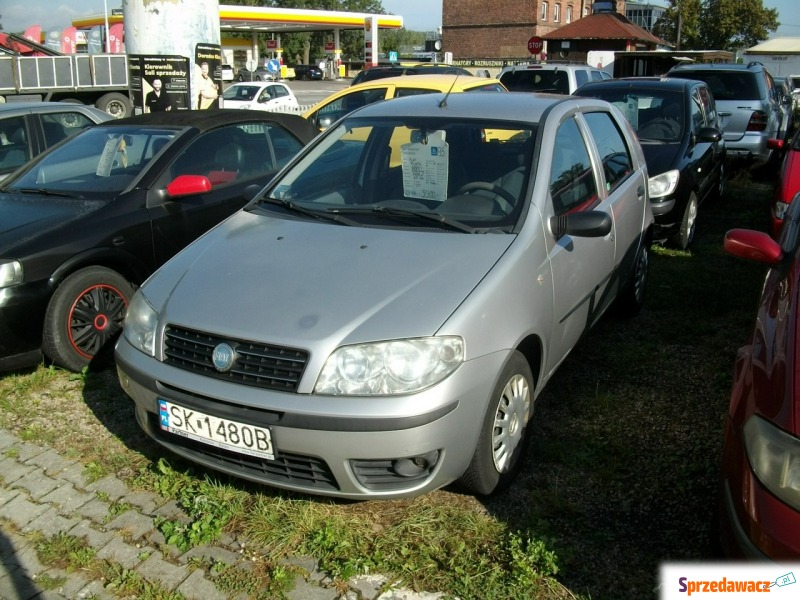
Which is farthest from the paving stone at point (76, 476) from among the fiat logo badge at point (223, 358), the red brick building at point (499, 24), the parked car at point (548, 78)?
the red brick building at point (499, 24)

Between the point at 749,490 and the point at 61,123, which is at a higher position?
the point at 61,123

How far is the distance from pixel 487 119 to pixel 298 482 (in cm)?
222

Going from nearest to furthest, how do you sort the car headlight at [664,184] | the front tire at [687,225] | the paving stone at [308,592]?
the paving stone at [308,592] < the car headlight at [664,184] < the front tire at [687,225]

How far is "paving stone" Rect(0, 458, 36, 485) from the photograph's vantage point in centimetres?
364

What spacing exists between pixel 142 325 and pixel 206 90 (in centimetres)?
605

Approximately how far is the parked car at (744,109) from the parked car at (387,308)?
8324mm

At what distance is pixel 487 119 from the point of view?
13.5ft

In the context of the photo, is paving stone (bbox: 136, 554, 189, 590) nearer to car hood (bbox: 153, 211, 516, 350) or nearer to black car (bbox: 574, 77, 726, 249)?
car hood (bbox: 153, 211, 516, 350)

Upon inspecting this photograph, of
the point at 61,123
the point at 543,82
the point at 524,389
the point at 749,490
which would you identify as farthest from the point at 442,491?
the point at 543,82

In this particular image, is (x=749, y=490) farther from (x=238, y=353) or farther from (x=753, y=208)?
(x=753, y=208)

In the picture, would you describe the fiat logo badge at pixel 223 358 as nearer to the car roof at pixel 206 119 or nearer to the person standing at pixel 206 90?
the car roof at pixel 206 119

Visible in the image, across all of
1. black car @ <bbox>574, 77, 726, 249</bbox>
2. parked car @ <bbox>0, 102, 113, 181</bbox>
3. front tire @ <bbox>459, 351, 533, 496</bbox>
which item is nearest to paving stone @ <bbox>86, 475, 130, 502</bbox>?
front tire @ <bbox>459, 351, 533, 496</bbox>

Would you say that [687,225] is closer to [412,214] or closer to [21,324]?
[412,214]

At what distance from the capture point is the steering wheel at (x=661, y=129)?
310 inches
